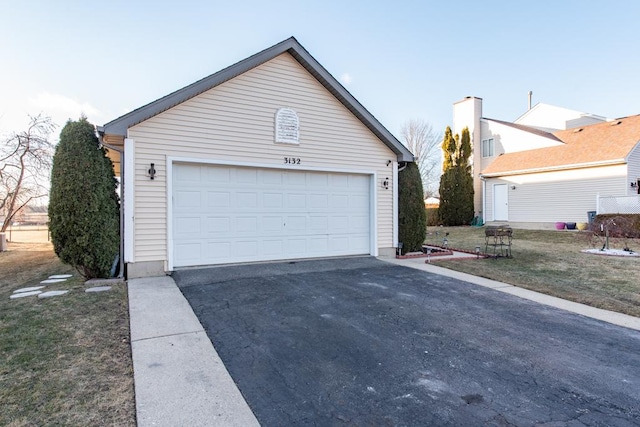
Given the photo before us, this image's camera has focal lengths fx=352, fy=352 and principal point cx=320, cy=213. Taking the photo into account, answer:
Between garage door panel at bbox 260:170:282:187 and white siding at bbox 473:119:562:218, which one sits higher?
white siding at bbox 473:119:562:218

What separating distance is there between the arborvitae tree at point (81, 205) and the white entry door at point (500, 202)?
2038 cm

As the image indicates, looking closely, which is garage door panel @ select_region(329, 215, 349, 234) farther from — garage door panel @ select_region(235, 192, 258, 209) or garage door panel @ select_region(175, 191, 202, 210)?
garage door panel @ select_region(175, 191, 202, 210)

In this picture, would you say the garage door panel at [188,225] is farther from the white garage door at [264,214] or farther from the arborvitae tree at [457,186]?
the arborvitae tree at [457,186]

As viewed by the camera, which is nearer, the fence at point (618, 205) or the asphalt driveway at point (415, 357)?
the asphalt driveway at point (415, 357)

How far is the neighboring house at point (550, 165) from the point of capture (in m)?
16.0

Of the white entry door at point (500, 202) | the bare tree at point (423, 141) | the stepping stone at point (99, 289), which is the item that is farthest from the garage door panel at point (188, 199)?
the bare tree at point (423, 141)

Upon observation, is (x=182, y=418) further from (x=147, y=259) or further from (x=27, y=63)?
(x=27, y=63)

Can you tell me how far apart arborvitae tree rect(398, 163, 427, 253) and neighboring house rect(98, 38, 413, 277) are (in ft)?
1.08

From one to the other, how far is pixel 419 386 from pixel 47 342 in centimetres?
395

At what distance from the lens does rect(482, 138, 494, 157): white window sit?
2344cm

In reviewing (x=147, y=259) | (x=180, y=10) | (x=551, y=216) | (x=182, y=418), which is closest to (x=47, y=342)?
(x=182, y=418)

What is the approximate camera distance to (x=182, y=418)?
8.32 feet

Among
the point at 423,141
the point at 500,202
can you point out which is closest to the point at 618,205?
the point at 500,202

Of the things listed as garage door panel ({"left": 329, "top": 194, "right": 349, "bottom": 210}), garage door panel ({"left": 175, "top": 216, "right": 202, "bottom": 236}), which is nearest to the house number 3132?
garage door panel ({"left": 329, "top": 194, "right": 349, "bottom": 210})
